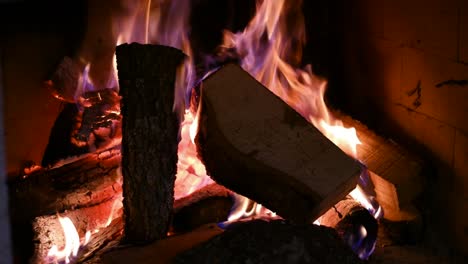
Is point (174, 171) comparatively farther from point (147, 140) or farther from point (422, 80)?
point (422, 80)

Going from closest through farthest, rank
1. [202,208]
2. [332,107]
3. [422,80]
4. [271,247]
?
[271,247], [202,208], [422,80], [332,107]

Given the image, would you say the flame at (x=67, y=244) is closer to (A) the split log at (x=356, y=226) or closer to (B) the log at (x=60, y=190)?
(B) the log at (x=60, y=190)

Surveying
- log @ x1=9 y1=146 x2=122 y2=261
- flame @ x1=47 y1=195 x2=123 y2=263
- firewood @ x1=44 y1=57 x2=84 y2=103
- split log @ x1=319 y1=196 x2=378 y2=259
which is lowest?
split log @ x1=319 y1=196 x2=378 y2=259

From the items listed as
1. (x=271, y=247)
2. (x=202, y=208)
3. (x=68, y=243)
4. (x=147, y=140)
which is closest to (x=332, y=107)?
(x=202, y=208)

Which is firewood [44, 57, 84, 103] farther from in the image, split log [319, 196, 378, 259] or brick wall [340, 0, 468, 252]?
brick wall [340, 0, 468, 252]

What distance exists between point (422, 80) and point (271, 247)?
1.21 meters

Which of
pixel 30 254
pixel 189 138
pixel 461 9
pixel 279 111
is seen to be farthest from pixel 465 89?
pixel 30 254

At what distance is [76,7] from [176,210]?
0.96m

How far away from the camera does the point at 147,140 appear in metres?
2.54

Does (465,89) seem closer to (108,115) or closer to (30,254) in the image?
(108,115)

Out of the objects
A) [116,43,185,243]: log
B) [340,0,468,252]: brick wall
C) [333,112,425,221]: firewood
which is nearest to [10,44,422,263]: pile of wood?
[116,43,185,243]: log

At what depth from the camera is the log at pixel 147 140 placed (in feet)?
8.34

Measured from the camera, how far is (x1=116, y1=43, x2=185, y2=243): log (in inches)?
100

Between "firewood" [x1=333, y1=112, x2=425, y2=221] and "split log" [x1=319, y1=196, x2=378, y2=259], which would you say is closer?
"split log" [x1=319, y1=196, x2=378, y2=259]
